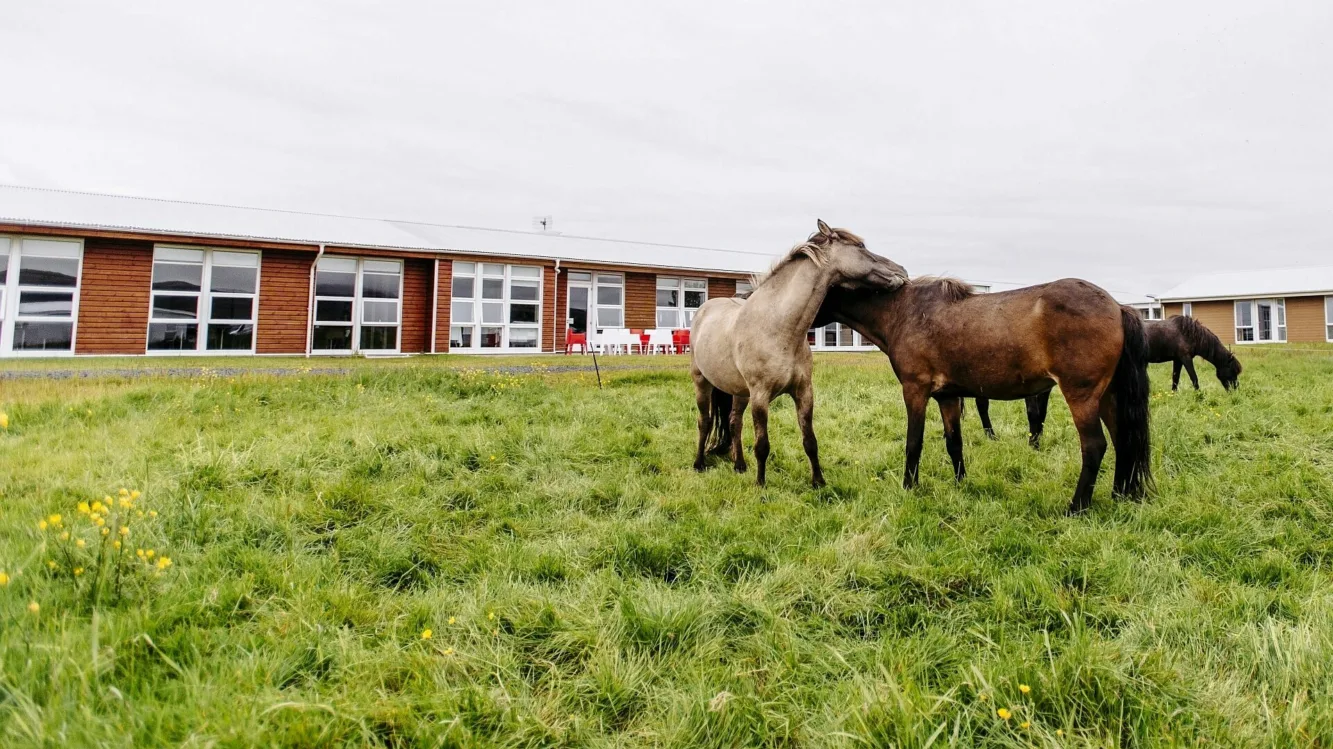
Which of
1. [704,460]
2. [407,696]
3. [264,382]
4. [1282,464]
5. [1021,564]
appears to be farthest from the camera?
[264,382]

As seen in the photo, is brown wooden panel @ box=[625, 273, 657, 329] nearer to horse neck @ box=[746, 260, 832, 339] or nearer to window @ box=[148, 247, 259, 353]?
window @ box=[148, 247, 259, 353]

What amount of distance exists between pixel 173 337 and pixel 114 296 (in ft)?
5.55

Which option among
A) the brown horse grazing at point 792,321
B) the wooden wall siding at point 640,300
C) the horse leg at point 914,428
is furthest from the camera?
the wooden wall siding at point 640,300

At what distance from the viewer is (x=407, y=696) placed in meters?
1.95

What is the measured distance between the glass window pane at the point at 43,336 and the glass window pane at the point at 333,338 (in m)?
5.76

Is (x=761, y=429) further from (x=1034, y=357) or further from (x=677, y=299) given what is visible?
(x=677, y=299)

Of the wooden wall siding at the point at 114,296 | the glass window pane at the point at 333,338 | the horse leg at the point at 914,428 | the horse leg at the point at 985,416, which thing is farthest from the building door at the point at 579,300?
the horse leg at the point at 914,428

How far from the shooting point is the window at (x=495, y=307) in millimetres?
20547

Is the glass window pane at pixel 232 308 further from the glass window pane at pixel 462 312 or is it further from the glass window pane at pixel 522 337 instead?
the glass window pane at pixel 522 337

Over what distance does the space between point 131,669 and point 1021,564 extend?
13.0 ft

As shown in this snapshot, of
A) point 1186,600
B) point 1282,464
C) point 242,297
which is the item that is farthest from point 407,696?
point 242,297

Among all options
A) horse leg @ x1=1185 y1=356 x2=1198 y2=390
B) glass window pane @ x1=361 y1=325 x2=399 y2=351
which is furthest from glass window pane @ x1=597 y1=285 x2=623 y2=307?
horse leg @ x1=1185 y1=356 x2=1198 y2=390

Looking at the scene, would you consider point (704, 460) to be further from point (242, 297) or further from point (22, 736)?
point (242, 297)

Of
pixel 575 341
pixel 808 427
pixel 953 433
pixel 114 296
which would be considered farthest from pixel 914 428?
pixel 114 296
